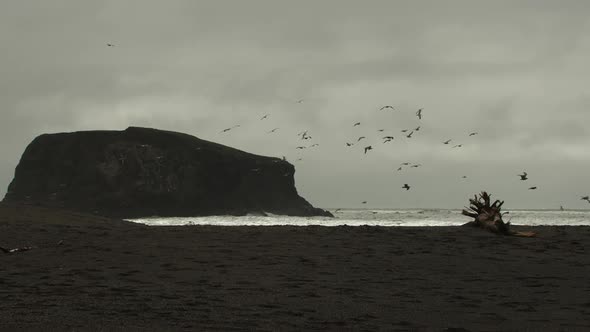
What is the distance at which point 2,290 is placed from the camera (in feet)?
35.9

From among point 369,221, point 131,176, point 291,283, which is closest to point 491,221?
point 291,283

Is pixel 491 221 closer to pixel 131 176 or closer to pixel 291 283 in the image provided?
pixel 291 283

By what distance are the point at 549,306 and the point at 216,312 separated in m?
4.70

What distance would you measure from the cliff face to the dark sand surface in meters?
114

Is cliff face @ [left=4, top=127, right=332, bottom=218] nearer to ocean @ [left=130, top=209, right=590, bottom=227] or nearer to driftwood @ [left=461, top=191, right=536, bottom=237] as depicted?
ocean @ [left=130, top=209, right=590, bottom=227]

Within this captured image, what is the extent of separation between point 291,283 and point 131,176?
125m

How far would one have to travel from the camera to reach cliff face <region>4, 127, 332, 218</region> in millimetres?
131625

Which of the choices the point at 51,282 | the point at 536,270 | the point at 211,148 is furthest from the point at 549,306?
the point at 211,148

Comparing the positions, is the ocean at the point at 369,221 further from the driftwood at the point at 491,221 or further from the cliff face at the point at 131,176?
the cliff face at the point at 131,176

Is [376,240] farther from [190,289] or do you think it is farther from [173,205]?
[173,205]

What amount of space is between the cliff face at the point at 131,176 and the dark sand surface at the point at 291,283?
114117 millimetres

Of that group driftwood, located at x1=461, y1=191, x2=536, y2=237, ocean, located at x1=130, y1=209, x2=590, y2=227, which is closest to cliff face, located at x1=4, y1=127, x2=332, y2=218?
ocean, located at x1=130, y1=209, x2=590, y2=227

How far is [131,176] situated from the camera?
133500 mm

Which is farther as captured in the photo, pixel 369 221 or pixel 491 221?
pixel 369 221
